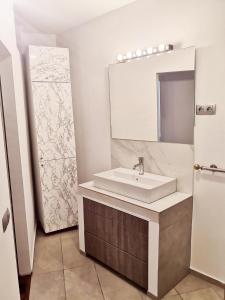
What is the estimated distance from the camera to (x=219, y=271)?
2209 mm

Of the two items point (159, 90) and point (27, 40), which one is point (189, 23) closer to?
point (159, 90)

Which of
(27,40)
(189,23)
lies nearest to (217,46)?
(189,23)

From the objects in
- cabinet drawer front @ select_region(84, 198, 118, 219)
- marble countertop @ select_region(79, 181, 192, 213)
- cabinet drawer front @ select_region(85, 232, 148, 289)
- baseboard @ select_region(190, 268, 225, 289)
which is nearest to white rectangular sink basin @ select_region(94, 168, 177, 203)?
marble countertop @ select_region(79, 181, 192, 213)

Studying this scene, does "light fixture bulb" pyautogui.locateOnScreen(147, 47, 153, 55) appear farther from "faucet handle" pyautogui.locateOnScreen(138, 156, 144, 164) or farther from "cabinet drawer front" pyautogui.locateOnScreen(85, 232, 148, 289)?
"cabinet drawer front" pyautogui.locateOnScreen(85, 232, 148, 289)

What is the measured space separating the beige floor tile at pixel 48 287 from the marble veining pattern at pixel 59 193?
752 millimetres

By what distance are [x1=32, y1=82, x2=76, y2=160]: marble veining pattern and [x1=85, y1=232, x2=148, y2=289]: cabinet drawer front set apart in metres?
1.04

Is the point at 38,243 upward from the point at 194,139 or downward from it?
downward

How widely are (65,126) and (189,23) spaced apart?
173cm

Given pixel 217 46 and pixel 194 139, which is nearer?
pixel 217 46

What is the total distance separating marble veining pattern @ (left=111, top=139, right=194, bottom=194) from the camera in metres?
2.28

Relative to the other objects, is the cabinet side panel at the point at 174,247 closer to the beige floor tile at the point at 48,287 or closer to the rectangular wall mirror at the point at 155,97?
the rectangular wall mirror at the point at 155,97

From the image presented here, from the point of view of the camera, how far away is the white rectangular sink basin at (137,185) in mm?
2145

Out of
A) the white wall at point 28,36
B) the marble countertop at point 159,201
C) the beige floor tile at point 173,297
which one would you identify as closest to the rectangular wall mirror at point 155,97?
the marble countertop at point 159,201

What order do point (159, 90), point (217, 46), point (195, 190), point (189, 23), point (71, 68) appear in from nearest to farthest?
point (217, 46)
point (189, 23)
point (195, 190)
point (159, 90)
point (71, 68)
